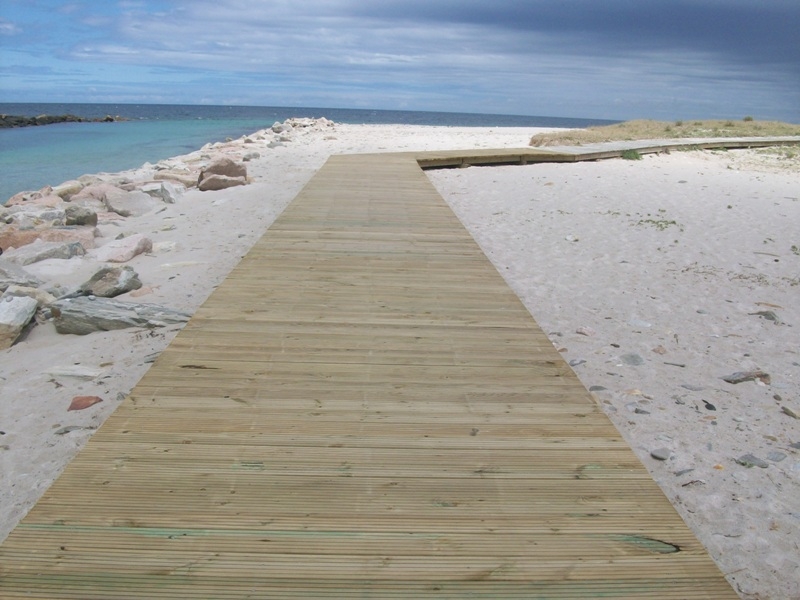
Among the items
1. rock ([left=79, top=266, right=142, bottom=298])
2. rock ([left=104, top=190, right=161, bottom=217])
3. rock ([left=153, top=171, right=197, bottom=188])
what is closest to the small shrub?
rock ([left=153, top=171, right=197, bottom=188])

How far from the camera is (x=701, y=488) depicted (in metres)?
2.66

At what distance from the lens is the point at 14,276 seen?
5586 mm

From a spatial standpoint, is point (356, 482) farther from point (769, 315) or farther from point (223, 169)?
point (223, 169)

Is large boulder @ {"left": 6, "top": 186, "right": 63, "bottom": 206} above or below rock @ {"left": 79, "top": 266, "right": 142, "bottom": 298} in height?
above

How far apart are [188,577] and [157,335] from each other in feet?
9.55

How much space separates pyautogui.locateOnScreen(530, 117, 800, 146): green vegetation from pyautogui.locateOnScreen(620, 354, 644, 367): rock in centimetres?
1357

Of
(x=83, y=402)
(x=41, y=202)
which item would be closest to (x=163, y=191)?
(x=41, y=202)

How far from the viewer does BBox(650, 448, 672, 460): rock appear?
2884 mm

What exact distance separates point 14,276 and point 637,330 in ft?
16.7

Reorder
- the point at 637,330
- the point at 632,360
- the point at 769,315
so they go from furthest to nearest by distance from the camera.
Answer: the point at 769,315 < the point at 637,330 < the point at 632,360

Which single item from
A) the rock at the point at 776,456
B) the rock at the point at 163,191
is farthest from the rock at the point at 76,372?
the rock at the point at 163,191

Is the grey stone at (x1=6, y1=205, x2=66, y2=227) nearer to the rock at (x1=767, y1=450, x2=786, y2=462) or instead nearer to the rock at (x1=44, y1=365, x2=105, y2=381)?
the rock at (x1=44, y1=365, x2=105, y2=381)

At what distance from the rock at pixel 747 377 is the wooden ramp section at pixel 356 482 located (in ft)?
4.07

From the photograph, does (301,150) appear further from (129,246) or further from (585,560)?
(585,560)
